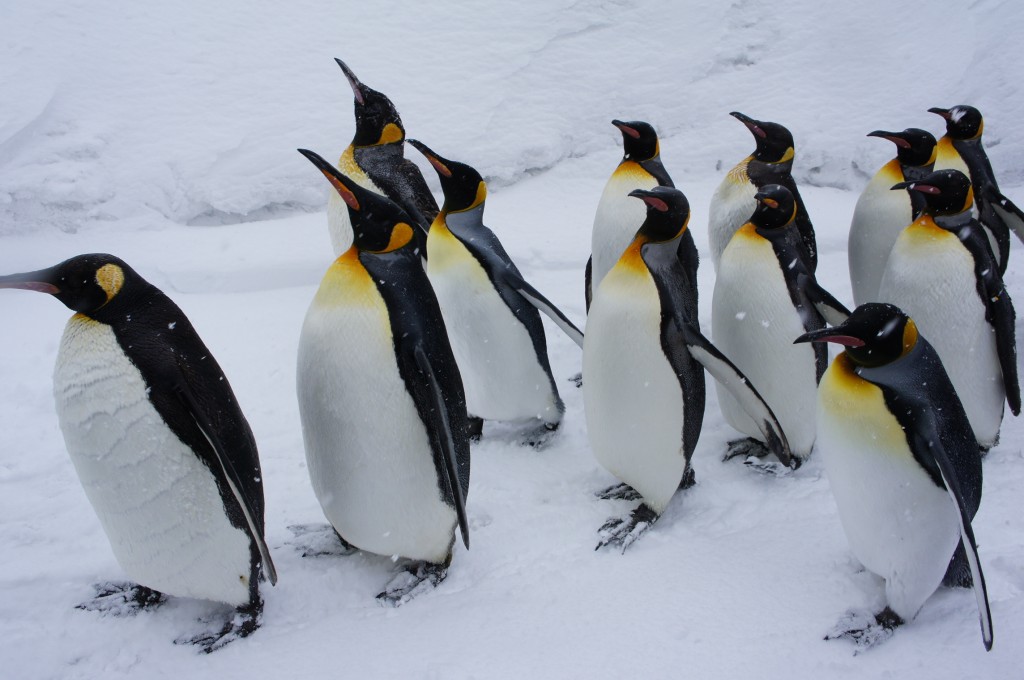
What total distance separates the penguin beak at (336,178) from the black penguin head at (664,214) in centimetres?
83

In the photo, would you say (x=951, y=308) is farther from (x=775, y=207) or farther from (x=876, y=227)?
(x=876, y=227)

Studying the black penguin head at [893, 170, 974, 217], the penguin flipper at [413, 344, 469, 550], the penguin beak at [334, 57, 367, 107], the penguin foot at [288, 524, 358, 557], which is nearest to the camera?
the penguin flipper at [413, 344, 469, 550]

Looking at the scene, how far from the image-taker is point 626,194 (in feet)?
10.5

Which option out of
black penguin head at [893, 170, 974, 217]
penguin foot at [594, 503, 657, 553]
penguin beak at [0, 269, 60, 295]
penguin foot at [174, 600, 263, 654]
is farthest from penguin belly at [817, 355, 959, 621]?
penguin beak at [0, 269, 60, 295]

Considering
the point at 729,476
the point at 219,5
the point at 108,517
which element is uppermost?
the point at 219,5

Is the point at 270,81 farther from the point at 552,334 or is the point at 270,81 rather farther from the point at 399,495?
the point at 399,495

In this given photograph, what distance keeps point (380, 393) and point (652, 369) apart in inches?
32.9

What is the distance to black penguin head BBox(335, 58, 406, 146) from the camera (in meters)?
3.40

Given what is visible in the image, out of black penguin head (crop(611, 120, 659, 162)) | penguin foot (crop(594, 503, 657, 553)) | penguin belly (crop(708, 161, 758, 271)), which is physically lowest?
penguin foot (crop(594, 503, 657, 553))

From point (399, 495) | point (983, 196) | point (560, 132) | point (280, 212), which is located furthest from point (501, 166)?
point (399, 495)

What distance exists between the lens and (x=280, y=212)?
17.0 ft

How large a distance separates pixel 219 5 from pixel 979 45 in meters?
6.57

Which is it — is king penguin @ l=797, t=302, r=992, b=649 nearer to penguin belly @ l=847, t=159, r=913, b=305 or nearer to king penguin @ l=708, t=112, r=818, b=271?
king penguin @ l=708, t=112, r=818, b=271

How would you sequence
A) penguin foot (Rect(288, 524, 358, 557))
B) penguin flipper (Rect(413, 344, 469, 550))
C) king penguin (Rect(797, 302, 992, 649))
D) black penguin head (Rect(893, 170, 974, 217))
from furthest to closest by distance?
black penguin head (Rect(893, 170, 974, 217)), penguin foot (Rect(288, 524, 358, 557)), penguin flipper (Rect(413, 344, 469, 550)), king penguin (Rect(797, 302, 992, 649))
